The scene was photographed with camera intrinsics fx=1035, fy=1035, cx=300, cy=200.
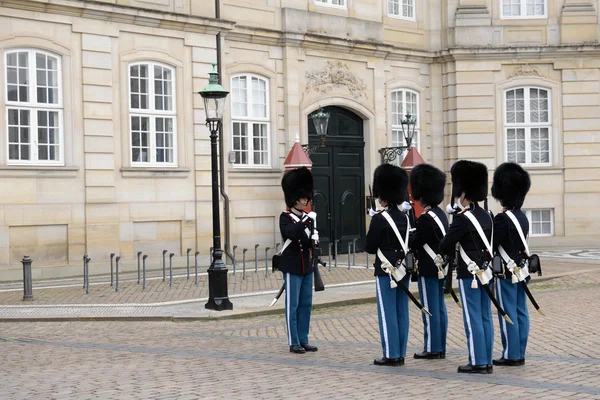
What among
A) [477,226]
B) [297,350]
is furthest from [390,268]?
[297,350]

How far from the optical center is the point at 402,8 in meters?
27.0

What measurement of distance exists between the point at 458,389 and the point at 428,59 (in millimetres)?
19924

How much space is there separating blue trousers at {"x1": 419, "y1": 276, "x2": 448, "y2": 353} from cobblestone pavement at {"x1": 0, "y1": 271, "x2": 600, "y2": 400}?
0.73 ft

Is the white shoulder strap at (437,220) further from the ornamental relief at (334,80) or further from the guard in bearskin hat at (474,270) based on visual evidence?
the ornamental relief at (334,80)

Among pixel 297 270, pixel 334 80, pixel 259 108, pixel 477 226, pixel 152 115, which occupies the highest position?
pixel 334 80

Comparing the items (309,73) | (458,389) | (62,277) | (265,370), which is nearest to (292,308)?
(265,370)

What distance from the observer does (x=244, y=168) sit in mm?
23250

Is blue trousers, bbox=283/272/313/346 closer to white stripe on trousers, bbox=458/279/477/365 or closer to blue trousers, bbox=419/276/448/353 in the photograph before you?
blue trousers, bbox=419/276/448/353

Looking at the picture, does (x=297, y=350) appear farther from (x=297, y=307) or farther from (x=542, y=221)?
(x=542, y=221)

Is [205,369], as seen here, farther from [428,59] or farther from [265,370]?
[428,59]

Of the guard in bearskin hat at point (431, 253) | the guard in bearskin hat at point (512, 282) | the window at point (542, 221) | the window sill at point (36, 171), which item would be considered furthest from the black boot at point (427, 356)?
the window at point (542, 221)

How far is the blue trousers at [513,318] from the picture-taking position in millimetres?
9359

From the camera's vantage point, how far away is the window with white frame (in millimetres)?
19250

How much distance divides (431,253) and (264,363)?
190 centimetres
